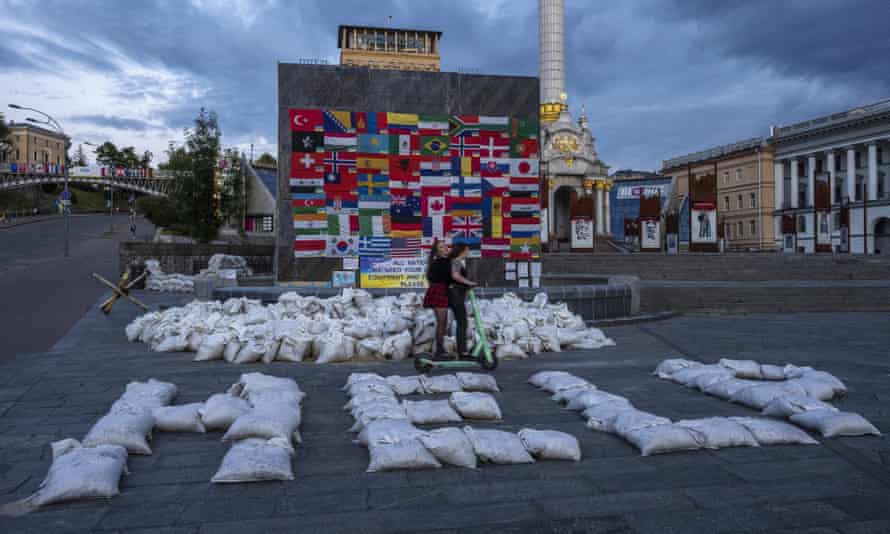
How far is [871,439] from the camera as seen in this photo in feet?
15.8

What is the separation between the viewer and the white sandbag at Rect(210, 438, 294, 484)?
12.9 ft

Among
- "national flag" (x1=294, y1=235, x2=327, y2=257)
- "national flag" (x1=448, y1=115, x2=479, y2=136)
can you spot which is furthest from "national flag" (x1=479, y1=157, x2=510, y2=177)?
"national flag" (x1=294, y1=235, x2=327, y2=257)

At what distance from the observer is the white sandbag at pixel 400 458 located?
417cm

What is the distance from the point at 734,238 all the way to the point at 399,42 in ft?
187

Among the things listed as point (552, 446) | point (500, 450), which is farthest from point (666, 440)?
point (500, 450)

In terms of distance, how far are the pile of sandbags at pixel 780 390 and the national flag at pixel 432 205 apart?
725 centimetres

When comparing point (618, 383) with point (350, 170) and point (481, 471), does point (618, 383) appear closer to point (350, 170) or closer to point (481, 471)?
point (481, 471)

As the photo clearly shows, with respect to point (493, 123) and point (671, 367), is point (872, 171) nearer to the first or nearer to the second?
point (493, 123)

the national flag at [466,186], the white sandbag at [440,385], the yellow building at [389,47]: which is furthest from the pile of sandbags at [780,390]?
the yellow building at [389,47]

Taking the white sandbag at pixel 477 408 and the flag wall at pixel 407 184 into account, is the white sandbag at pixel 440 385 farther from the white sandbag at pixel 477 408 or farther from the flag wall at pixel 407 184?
the flag wall at pixel 407 184

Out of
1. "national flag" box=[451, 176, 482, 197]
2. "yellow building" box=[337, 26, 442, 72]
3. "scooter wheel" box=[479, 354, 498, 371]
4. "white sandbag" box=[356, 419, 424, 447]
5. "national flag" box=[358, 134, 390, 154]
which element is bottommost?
"scooter wheel" box=[479, 354, 498, 371]

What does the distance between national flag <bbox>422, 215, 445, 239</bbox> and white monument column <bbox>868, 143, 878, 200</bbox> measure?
57329mm

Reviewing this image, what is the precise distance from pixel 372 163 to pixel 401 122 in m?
1.11

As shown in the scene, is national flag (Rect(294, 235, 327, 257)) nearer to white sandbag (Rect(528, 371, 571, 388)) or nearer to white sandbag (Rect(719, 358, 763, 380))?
white sandbag (Rect(528, 371, 571, 388))
